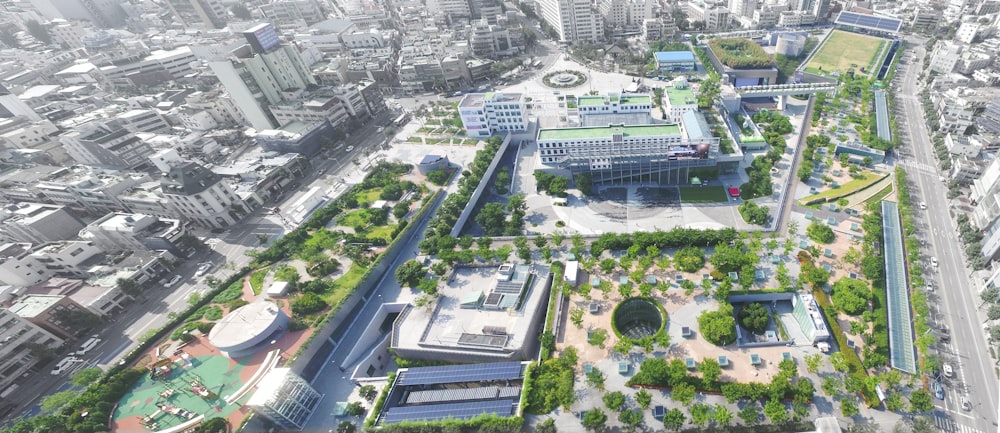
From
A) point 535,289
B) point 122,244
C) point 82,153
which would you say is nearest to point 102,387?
point 122,244

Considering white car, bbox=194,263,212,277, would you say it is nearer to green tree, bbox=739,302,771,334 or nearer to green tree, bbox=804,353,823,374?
green tree, bbox=739,302,771,334

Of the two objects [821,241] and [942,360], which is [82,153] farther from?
[942,360]

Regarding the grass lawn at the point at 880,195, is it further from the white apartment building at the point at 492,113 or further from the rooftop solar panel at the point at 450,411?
the rooftop solar panel at the point at 450,411

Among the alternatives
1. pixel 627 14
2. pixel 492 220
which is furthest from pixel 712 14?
pixel 492 220

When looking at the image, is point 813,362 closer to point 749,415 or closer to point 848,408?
point 848,408

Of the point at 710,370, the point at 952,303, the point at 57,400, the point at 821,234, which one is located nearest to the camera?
the point at 710,370

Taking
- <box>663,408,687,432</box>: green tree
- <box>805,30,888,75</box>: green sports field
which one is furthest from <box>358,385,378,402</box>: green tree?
<box>805,30,888,75</box>: green sports field
